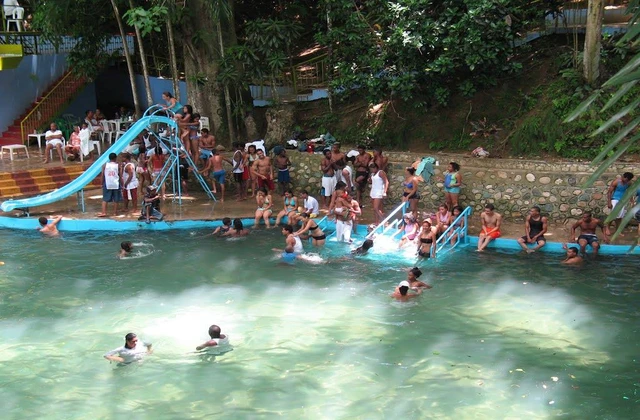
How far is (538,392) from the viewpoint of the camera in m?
10.3

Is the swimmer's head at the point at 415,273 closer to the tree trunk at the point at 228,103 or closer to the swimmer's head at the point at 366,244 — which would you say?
the swimmer's head at the point at 366,244

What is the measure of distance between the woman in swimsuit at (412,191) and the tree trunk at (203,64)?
292 inches

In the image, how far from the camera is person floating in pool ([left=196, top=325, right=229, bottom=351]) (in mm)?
11703

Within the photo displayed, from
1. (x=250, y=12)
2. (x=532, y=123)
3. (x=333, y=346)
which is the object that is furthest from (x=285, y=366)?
(x=250, y=12)

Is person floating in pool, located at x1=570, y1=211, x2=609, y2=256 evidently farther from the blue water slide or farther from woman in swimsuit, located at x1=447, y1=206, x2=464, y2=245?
the blue water slide

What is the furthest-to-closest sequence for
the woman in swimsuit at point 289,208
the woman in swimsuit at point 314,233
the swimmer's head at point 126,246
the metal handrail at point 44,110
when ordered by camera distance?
the metal handrail at point 44,110, the woman in swimsuit at point 289,208, the woman in swimsuit at point 314,233, the swimmer's head at point 126,246

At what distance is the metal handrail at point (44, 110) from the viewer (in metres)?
25.8

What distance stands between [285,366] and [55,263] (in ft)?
22.7

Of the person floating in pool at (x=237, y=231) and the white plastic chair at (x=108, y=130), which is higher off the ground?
the white plastic chair at (x=108, y=130)

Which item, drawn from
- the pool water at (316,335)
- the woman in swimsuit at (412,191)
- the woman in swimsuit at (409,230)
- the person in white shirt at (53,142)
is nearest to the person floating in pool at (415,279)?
the pool water at (316,335)

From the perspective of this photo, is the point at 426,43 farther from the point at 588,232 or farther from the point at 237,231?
the point at 237,231

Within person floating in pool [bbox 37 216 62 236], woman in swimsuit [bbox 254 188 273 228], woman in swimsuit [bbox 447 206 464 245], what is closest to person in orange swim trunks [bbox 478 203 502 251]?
woman in swimsuit [bbox 447 206 464 245]

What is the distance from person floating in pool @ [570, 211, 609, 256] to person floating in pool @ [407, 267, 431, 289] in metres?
3.46

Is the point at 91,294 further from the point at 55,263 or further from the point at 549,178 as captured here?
the point at 549,178
